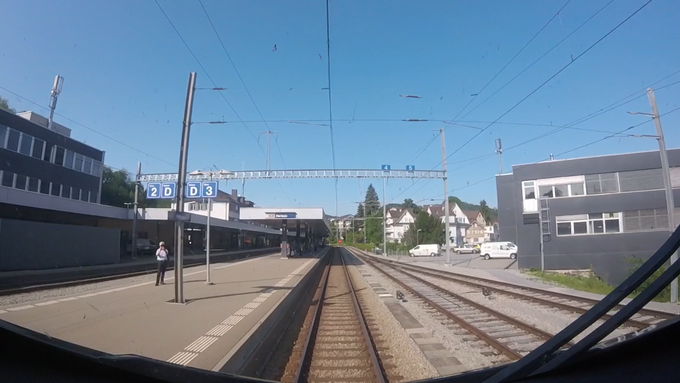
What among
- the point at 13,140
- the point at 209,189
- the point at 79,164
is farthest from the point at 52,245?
the point at 13,140

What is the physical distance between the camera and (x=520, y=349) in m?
7.31

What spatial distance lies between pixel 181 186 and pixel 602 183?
2000 cm

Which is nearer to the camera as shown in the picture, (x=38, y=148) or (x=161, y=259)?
(x=38, y=148)

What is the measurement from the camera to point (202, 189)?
14312mm

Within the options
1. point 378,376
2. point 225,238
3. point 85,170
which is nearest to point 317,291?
point 85,170

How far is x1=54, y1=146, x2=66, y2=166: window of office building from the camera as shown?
13959 mm

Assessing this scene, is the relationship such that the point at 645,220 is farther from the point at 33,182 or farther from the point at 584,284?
the point at 33,182

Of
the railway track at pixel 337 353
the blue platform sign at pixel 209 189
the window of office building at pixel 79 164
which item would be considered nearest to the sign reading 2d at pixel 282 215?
the window of office building at pixel 79 164

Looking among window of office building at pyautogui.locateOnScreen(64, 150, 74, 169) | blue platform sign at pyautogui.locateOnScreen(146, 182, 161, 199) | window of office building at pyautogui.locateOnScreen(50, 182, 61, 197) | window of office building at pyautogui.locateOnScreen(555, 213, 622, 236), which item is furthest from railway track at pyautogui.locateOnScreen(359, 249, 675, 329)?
window of office building at pyautogui.locateOnScreen(50, 182, 61, 197)

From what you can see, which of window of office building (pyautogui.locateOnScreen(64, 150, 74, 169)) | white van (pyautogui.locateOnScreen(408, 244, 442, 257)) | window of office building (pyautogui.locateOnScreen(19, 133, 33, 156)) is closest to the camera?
window of office building (pyautogui.locateOnScreen(19, 133, 33, 156))

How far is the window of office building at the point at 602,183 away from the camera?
20.0m

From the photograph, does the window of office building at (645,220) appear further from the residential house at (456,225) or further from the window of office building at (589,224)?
the residential house at (456,225)

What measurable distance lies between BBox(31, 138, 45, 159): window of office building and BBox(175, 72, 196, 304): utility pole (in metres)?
4.04

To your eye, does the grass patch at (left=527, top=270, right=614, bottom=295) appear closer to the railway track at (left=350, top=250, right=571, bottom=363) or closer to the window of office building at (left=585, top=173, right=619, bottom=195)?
the window of office building at (left=585, top=173, right=619, bottom=195)
